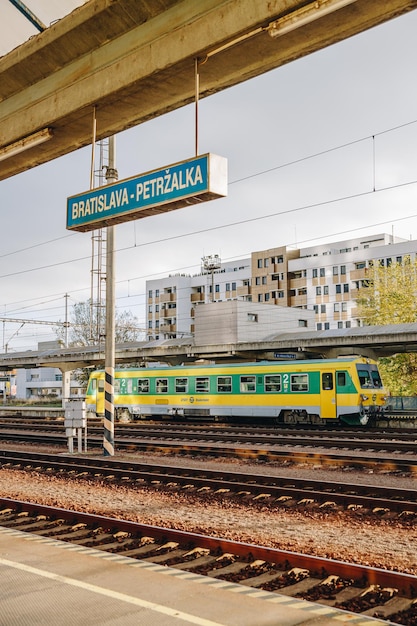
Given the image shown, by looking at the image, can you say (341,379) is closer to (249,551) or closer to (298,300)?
(249,551)

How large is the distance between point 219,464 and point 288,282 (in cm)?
6537

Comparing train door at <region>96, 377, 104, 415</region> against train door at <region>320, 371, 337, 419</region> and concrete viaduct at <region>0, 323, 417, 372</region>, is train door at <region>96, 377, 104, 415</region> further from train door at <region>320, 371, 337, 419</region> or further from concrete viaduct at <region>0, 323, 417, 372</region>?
train door at <region>320, 371, 337, 419</region>

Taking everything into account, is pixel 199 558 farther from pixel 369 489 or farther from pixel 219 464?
pixel 219 464

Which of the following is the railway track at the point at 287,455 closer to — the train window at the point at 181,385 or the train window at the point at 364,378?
the train window at the point at 364,378

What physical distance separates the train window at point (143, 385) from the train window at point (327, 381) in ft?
32.9

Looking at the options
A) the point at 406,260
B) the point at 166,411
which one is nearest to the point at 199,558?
the point at 166,411

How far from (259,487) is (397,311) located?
32123 mm

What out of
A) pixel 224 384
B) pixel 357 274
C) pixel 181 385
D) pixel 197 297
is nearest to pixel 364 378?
pixel 224 384

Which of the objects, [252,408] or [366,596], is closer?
[366,596]

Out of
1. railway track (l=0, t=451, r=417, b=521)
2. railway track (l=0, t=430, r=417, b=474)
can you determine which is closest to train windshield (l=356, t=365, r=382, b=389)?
railway track (l=0, t=430, r=417, b=474)

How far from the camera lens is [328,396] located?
24.1m

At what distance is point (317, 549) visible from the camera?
6.95 m

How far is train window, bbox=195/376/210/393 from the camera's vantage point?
28078 millimetres

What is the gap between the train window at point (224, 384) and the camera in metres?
27.3
